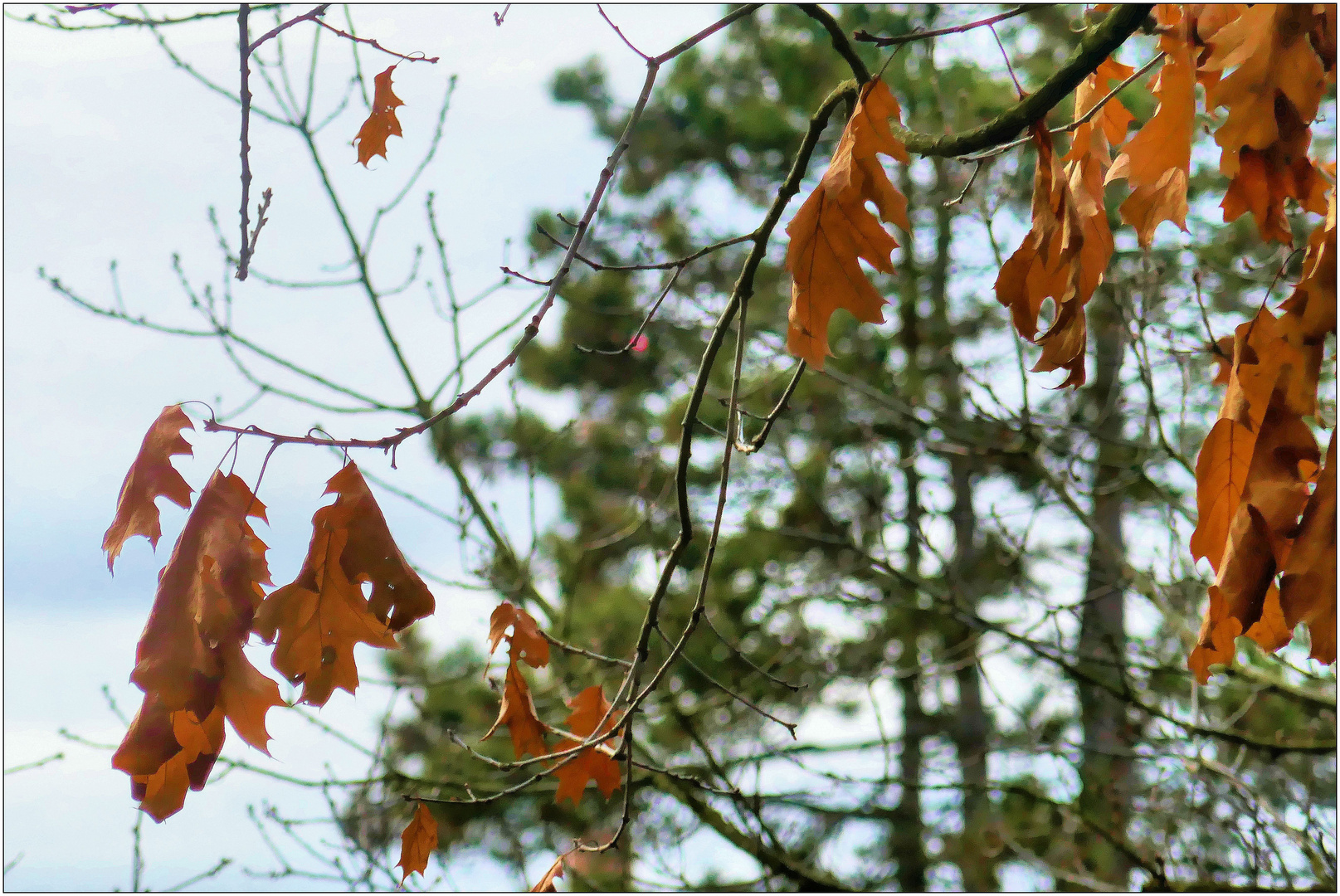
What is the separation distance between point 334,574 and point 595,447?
8.95 metres

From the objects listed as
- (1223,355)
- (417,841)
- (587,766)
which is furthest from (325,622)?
(1223,355)

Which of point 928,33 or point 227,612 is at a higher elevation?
point 928,33

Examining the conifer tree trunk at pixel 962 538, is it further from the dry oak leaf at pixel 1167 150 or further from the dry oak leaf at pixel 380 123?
the dry oak leaf at pixel 1167 150

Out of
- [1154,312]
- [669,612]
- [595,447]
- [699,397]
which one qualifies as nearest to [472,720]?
[669,612]

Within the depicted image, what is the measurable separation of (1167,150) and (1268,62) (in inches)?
5.6

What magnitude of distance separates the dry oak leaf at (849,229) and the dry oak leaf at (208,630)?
0.77 meters

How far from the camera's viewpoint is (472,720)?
7.86 metres

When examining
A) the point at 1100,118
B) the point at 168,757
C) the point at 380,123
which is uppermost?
the point at 380,123

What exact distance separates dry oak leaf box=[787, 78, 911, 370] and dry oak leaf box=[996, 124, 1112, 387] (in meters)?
0.17

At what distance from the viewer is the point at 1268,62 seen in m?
1.14

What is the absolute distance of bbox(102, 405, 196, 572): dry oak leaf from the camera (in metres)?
1.31

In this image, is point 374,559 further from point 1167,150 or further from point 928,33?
point 1167,150

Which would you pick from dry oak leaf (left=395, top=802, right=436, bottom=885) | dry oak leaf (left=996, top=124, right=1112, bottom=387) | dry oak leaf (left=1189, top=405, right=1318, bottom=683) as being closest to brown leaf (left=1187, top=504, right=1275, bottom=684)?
dry oak leaf (left=1189, top=405, right=1318, bottom=683)

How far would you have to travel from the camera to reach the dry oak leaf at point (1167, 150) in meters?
1.23
